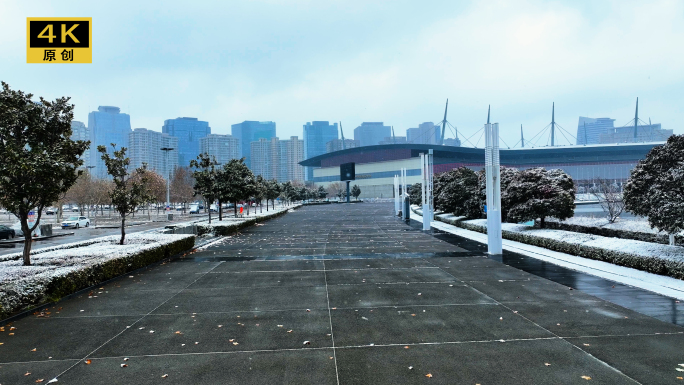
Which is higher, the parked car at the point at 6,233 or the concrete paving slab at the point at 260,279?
the parked car at the point at 6,233

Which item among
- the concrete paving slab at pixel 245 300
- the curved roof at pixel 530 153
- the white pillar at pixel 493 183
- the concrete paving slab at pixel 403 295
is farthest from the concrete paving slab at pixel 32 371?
the curved roof at pixel 530 153

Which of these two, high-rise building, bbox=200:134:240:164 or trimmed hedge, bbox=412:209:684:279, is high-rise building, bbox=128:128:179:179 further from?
trimmed hedge, bbox=412:209:684:279

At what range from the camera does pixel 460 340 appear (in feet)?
22.6

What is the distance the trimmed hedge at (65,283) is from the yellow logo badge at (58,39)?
5.85 metres

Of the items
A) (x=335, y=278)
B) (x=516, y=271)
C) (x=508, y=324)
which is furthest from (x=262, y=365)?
(x=516, y=271)

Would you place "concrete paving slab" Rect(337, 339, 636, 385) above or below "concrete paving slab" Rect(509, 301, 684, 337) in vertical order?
above

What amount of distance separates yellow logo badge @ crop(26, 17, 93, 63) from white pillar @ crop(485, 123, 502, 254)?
45.8ft

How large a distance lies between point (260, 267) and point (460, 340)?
29.0 feet

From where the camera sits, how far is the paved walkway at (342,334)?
5.70 metres

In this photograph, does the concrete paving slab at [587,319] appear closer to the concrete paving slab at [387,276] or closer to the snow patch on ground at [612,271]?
the snow patch on ground at [612,271]

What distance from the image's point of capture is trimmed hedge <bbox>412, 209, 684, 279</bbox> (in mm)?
11166

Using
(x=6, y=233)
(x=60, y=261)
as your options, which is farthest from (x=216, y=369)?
(x=6, y=233)

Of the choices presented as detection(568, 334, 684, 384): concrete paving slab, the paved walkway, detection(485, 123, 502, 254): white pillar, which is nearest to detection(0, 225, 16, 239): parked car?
the paved walkway

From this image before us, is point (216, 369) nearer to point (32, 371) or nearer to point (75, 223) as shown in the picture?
point (32, 371)
